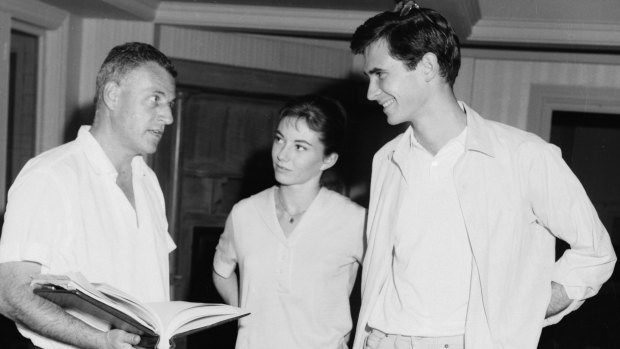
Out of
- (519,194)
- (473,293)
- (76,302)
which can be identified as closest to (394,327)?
(473,293)

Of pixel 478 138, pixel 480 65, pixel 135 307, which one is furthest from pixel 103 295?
pixel 480 65

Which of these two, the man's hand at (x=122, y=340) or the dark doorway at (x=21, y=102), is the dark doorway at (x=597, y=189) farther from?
the man's hand at (x=122, y=340)

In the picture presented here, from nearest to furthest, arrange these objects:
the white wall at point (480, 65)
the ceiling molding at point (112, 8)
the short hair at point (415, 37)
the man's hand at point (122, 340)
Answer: the man's hand at point (122, 340), the short hair at point (415, 37), the ceiling molding at point (112, 8), the white wall at point (480, 65)

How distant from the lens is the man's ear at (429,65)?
198cm

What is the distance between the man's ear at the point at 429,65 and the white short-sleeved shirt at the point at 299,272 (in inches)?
25.0

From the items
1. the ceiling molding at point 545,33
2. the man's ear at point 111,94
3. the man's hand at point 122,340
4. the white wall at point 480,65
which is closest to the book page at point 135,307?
the man's hand at point 122,340

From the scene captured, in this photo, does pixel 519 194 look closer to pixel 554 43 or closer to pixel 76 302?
pixel 76 302

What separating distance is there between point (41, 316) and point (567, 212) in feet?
4.53

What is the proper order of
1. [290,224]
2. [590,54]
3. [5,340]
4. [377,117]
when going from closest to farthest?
[290,224] → [5,340] → [590,54] → [377,117]

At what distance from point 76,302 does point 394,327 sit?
863 millimetres

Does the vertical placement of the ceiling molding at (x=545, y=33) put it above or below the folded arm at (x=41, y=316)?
above

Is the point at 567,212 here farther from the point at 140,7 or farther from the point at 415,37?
the point at 140,7

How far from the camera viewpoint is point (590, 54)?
3893 millimetres

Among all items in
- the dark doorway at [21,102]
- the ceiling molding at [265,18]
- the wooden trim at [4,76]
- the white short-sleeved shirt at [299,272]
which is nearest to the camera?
the white short-sleeved shirt at [299,272]
